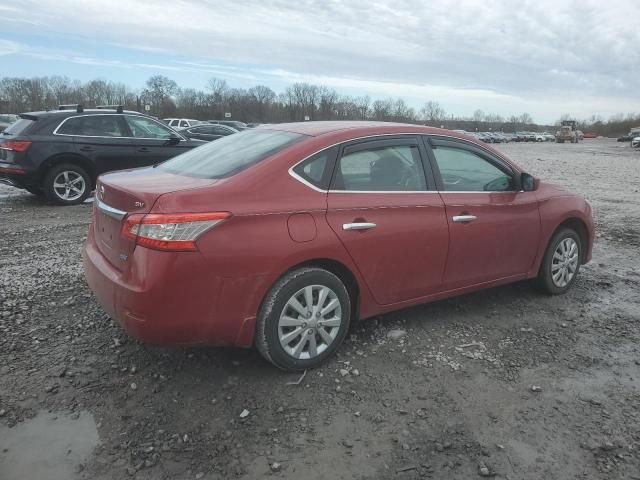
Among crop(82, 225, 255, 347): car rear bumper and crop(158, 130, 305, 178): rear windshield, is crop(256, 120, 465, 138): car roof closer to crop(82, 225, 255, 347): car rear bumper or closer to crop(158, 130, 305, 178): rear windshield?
crop(158, 130, 305, 178): rear windshield

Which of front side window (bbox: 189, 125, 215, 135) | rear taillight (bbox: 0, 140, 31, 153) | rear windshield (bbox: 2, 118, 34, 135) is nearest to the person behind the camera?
rear taillight (bbox: 0, 140, 31, 153)

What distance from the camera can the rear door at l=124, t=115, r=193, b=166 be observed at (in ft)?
32.3

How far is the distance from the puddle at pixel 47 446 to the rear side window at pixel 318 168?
1.92 metres

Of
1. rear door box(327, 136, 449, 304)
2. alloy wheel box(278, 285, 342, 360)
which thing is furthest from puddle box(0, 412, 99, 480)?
rear door box(327, 136, 449, 304)

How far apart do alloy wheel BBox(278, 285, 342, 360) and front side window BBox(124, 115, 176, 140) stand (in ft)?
25.0

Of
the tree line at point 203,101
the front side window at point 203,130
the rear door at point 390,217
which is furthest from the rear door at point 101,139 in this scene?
the tree line at point 203,101

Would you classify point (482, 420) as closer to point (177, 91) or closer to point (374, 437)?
point (374, 437)

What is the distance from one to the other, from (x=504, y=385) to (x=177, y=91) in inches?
4069

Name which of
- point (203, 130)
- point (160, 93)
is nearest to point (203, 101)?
point (160, 93)

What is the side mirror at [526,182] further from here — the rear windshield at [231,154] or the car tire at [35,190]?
the car tire at [35,190]

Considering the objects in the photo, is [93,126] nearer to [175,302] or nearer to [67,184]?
[67,184]

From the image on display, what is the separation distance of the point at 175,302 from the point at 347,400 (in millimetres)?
1191

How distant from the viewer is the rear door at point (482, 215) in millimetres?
4148

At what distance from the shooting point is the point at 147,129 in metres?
10.1
